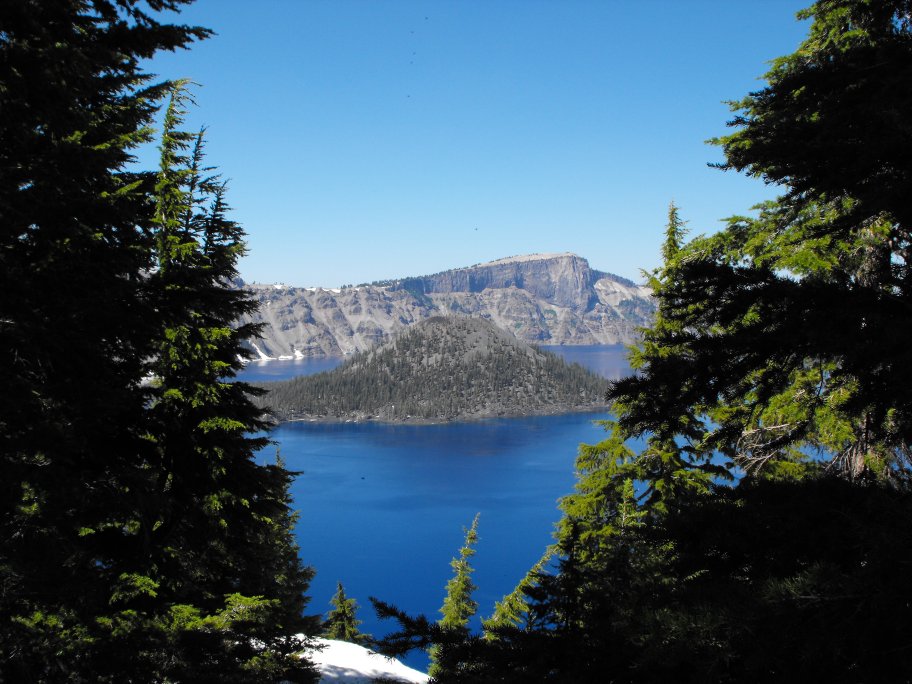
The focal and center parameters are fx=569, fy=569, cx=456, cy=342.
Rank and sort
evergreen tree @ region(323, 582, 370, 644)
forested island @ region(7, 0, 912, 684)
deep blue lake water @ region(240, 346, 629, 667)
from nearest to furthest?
forested island @ region(7, 0, 912, 684) → evergreen tree @ region(323, 582, 370, 644) → deep blue lake water @ region(240, 346, 629, 667)

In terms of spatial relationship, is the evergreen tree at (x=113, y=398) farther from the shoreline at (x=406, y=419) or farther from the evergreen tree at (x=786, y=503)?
the shoreline at (x=406, y=419)

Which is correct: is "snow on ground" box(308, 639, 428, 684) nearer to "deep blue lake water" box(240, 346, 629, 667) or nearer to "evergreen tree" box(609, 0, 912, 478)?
"evergreen tree" box(609, 0, 912, 478)

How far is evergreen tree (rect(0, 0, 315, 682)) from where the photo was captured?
16.9 feet

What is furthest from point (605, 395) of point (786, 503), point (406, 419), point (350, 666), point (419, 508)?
point (406, 419)

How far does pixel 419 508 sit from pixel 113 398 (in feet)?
268

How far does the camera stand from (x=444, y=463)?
11906cm

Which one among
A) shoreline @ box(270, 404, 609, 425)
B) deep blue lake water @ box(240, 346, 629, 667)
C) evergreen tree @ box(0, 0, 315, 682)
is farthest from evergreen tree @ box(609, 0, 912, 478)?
shoreline @ box(270, 404, 609, 425)

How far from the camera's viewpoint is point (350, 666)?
17.8 metres

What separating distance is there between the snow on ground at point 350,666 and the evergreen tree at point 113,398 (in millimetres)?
6660

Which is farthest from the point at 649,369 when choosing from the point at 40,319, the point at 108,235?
the point at 108,235

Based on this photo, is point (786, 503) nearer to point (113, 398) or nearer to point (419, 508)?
point (113, 398)

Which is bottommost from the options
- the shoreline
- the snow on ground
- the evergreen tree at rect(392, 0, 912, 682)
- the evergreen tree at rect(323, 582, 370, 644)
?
the shoreline

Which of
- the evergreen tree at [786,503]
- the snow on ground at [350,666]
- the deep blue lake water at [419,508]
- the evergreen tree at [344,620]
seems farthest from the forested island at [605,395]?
the evergreen tree at [344,620]

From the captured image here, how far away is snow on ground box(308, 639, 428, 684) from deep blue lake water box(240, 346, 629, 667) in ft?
49.4
